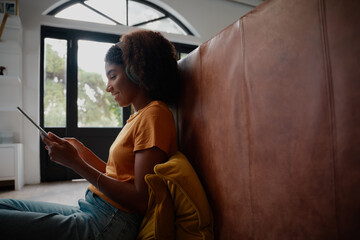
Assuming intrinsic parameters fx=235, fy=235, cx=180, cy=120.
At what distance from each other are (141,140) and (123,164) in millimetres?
122

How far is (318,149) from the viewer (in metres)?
0.46

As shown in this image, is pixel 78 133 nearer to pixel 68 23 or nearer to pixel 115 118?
pixel 115 118

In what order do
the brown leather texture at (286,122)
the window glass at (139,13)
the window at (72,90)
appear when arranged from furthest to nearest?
1. the window glass at (139,13)
2. the window at (72,90)
3. the brown leather texture at (286,122)

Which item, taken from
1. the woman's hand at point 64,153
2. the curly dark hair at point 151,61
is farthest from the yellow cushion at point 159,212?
the curly dark hair at point 151,61

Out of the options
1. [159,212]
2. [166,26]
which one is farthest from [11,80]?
[159,212]

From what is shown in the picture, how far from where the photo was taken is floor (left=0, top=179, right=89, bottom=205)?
2301 mm

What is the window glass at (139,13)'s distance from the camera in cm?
363

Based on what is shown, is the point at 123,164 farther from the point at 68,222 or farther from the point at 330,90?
the point at 330,90

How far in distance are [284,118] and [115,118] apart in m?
3.28

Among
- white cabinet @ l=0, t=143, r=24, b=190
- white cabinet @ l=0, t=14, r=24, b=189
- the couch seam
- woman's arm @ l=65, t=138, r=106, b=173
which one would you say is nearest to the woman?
woman's arm @ l=65, t=138, r=106, b=173

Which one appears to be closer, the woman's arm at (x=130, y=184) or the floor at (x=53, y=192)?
the woman's arm at (x=130, y=184)

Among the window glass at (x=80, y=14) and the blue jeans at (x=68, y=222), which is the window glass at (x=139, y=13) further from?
the blue jeans at (x=68, y=222)

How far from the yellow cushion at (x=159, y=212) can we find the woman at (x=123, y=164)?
0.14ft

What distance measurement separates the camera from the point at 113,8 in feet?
11.6
